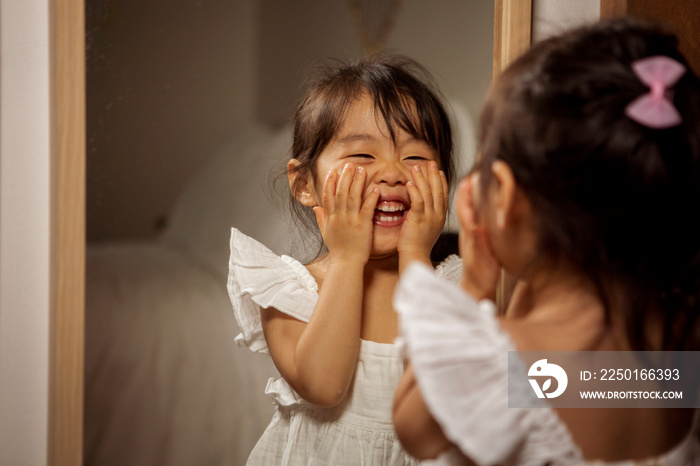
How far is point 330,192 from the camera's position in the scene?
71 cm

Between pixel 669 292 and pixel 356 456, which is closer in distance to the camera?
pixel 669 292

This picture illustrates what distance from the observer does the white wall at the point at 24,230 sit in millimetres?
755

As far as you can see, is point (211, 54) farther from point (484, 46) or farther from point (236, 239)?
point (484, 46)

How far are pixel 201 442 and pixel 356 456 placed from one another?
205 millimetres

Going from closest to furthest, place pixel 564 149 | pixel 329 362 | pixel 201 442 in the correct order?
pixel 564 149 < pixel 329 362 < pixel 201 442

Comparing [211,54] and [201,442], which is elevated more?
[211,54]

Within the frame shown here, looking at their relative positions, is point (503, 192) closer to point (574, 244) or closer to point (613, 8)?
point (574, 244)

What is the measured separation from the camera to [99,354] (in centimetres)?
76

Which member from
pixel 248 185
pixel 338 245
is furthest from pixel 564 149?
pixel 248 185

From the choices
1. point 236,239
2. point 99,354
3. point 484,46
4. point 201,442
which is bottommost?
point 201,442

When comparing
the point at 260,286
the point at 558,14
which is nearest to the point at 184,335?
the point at 260,286

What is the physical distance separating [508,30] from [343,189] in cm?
31

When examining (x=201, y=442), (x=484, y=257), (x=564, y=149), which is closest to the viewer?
(x=564, y=149)

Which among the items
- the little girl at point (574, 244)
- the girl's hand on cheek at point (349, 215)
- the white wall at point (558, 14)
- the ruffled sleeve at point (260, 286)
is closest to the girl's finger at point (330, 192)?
the girl's hand on cheek at point (349, 215)
